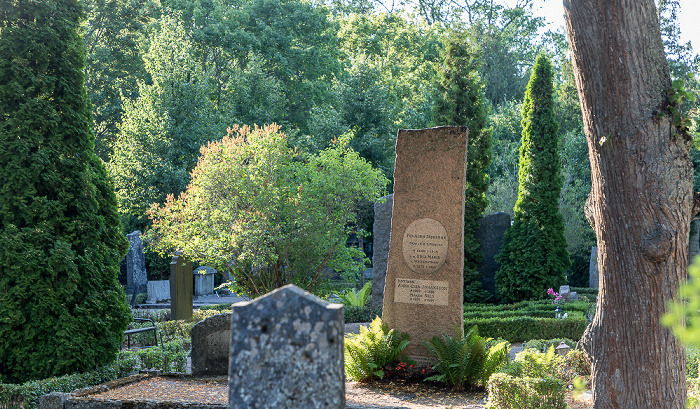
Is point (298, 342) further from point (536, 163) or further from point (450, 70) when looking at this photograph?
point (450, 70)

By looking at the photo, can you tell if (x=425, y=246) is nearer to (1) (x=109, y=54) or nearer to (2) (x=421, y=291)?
(2) (x=421, y=291)

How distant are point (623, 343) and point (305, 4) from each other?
101ft

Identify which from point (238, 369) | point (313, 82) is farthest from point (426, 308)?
point (313, 82)

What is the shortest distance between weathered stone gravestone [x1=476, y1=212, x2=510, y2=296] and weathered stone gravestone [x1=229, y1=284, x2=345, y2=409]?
620 inches

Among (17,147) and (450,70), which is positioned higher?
(450,70)

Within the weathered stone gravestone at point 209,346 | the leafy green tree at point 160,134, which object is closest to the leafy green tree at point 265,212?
the weathered stone gravestone at point 209,346

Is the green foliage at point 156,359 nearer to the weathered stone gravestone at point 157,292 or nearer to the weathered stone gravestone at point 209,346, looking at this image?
the weathered stone gravestone at point 209,346

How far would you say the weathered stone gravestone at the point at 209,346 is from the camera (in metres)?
8.40

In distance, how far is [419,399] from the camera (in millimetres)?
7422

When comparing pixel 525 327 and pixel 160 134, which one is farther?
pixel 160 134

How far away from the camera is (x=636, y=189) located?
5152 millimetres

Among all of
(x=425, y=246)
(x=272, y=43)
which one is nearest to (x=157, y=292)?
(x=425, y=246)

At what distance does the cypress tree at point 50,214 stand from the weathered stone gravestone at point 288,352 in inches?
224

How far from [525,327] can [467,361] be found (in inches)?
209
